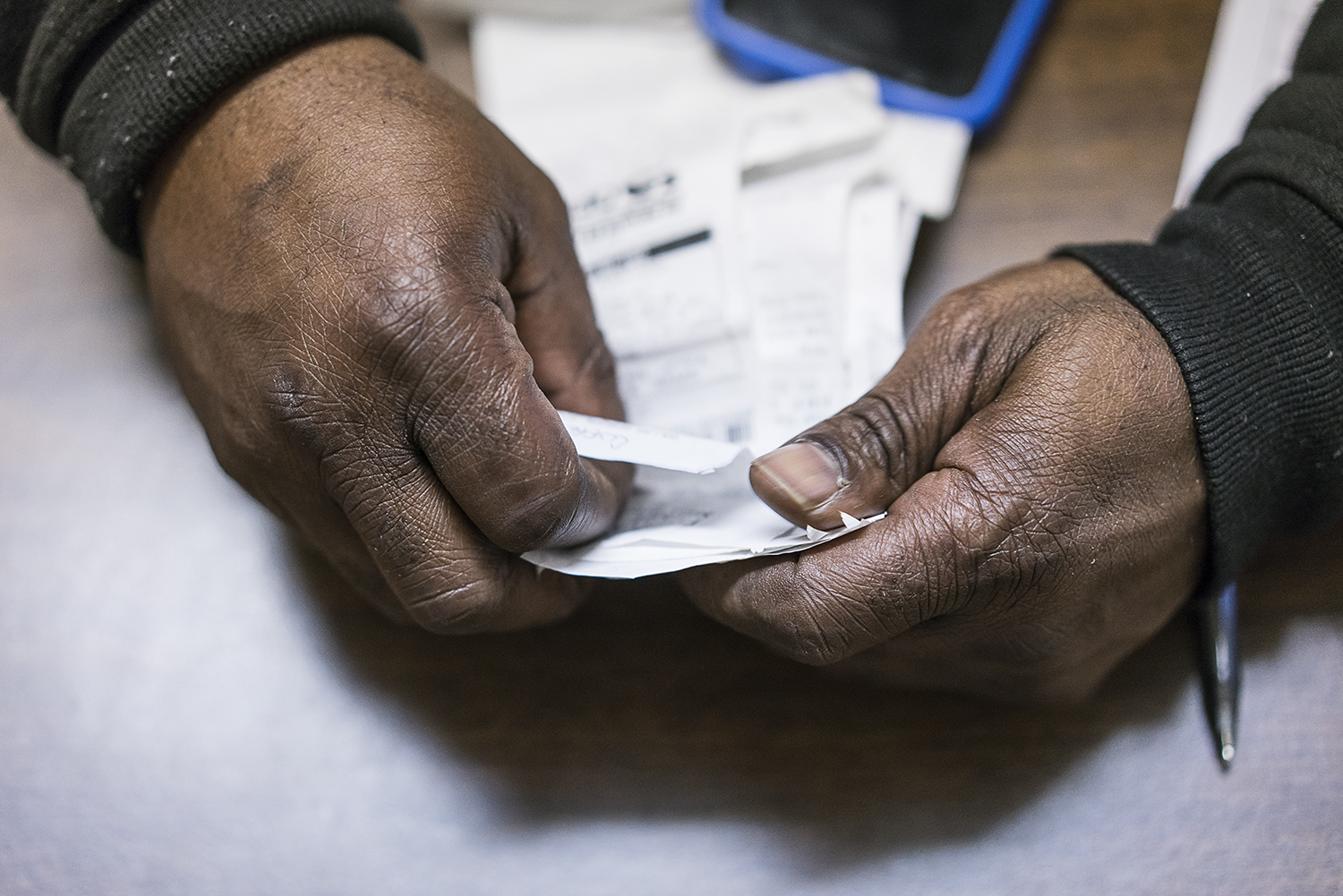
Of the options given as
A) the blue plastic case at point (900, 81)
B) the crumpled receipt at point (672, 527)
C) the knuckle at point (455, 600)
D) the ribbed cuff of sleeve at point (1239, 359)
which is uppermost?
the blue plastic case at point (900, 81)

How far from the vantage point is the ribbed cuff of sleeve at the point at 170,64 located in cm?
53

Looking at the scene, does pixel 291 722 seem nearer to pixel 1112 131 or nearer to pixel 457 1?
pixel 457 1

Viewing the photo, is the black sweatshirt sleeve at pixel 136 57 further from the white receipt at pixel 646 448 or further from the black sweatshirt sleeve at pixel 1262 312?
the black sweatshirt sleeve at pixel 1262 312

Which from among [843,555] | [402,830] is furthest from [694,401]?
[402,830]

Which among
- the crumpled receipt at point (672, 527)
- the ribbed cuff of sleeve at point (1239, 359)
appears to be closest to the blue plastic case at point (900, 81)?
the ribbed cuff of sleeve at point (1239, 359)

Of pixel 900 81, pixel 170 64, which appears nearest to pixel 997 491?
pixel 900 81

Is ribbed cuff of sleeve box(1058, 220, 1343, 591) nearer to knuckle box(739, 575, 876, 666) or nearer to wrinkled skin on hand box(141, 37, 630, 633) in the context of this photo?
knuckle box(739, 575, 876, 666)

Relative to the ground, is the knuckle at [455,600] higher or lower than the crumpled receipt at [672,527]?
lower

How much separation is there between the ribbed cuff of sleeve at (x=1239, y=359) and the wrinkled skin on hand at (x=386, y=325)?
341 mm

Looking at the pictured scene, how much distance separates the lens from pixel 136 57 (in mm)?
537

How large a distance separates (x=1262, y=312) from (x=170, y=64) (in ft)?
2.16

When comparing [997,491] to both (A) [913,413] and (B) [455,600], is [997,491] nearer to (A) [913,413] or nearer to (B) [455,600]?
(A) [913,413]

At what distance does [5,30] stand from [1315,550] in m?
0.97

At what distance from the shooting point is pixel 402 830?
2.05 feet
